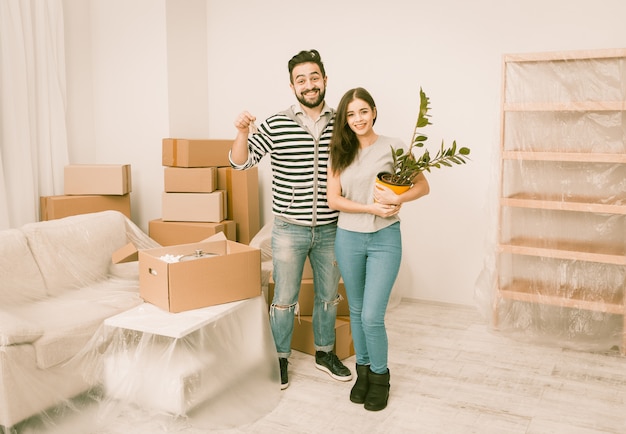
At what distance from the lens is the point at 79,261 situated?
294 cm

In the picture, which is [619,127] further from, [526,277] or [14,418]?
[14,418]

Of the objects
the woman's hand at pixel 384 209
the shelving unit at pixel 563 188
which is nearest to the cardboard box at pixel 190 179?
the woman's hand at pixel 384 209

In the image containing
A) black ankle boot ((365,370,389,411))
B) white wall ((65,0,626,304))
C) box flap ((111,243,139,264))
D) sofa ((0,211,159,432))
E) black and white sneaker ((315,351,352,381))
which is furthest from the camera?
white wall ((65,0,626,304))

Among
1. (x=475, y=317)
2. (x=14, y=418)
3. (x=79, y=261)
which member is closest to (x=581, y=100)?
(x=475, y=317)

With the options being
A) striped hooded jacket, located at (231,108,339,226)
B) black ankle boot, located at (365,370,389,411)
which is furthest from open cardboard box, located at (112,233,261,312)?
black ankle boot, located at (365,370,389,411)

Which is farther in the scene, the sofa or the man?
the man

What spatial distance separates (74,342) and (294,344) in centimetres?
110

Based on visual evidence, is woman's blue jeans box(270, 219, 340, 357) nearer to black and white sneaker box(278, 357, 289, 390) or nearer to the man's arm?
black and white sneaker box(278, 357, 289, 390)

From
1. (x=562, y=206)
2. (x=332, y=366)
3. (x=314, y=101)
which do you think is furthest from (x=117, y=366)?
(x=562, y=206)

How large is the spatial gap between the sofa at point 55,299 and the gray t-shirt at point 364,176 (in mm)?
1177

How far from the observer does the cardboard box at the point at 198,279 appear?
2.31 meters

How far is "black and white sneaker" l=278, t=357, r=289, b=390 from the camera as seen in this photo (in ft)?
8.67

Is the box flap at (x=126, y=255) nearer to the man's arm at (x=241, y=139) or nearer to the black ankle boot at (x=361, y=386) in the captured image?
the man's arm at (x=241, y=139)

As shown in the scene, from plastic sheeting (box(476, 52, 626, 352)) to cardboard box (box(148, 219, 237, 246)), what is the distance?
1.58 m
